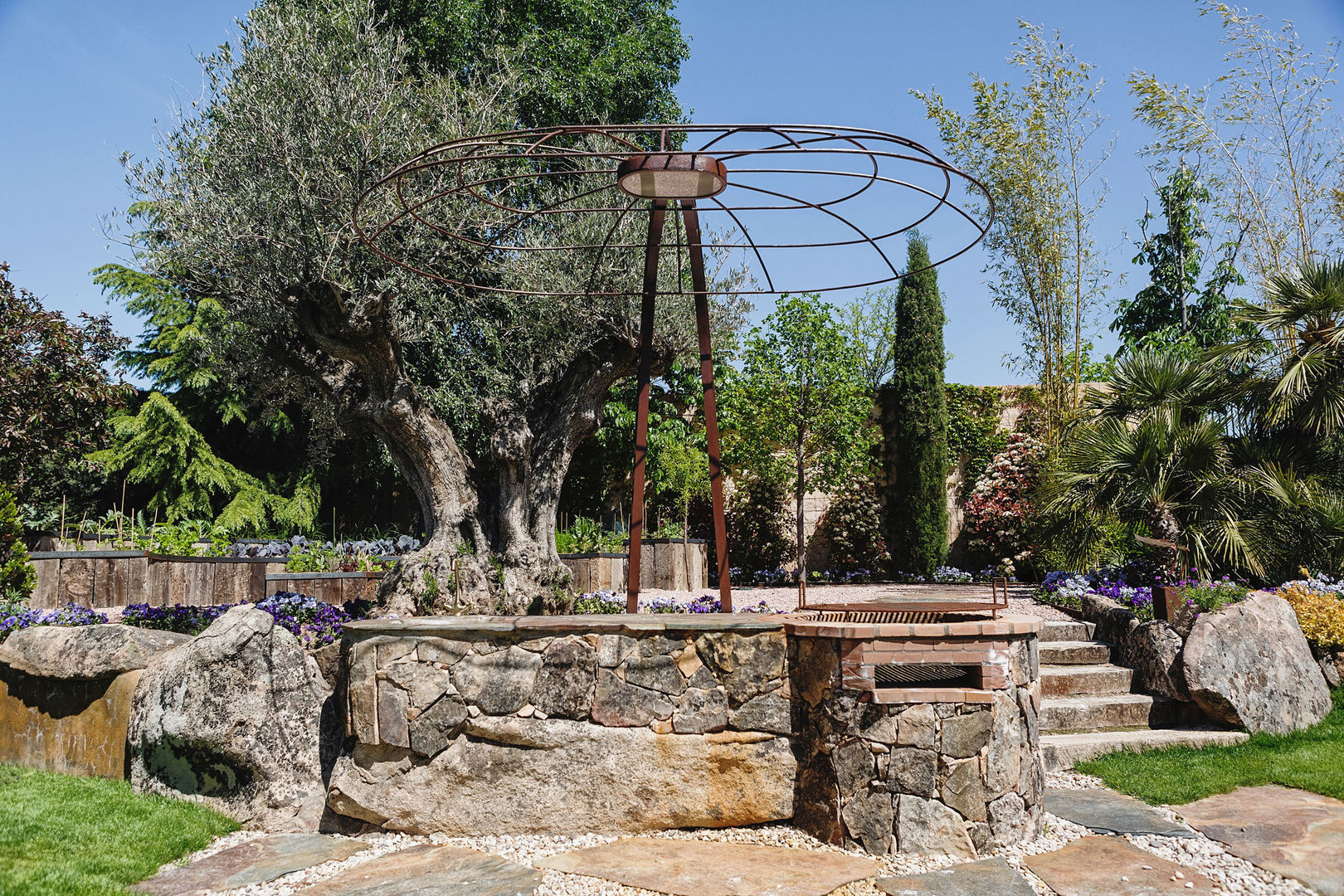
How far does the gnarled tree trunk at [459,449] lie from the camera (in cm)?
765

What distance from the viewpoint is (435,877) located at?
3826 mm

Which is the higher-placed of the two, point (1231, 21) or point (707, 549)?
point (1231, 21)

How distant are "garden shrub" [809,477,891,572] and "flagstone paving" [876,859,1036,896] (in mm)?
9168

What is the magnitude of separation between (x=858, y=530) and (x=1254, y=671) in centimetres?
721

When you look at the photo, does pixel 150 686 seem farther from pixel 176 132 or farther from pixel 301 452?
pixel 301 452

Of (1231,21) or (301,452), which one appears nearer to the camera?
(1231,21)

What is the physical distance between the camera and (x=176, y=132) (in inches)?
342

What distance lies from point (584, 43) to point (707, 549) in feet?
27.6

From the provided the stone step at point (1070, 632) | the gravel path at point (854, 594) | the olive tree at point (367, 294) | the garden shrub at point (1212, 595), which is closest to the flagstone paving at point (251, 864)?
the olive tree at point (367, 294)

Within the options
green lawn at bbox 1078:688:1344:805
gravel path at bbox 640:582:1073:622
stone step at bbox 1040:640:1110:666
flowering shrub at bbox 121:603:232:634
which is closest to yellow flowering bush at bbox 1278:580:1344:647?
green lawn at bbox 1078:688:1344:805

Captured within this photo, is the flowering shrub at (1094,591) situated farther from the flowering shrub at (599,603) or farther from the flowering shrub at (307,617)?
the flowering shrub at (307,617)

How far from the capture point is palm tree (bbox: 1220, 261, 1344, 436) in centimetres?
809

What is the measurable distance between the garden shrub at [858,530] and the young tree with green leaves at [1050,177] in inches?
118

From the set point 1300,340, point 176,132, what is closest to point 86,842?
point 176,132
